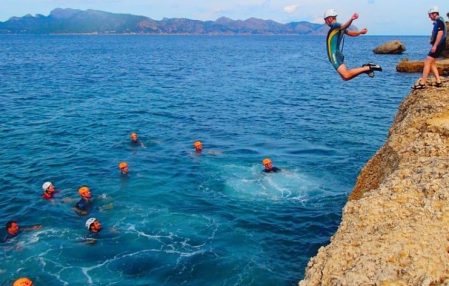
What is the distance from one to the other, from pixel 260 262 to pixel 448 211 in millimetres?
10022

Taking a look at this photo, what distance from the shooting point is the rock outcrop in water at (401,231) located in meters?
7.29

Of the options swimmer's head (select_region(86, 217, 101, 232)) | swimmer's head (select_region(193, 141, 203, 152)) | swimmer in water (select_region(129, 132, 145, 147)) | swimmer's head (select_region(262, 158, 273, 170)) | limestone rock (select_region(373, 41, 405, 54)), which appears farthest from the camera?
limestone rock (select_region(373, 41, 405, 54))

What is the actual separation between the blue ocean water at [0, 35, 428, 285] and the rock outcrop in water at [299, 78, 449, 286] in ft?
23.8

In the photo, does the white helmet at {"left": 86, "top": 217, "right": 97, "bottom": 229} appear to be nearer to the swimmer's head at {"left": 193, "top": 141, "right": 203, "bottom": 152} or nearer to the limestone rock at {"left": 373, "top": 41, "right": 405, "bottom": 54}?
the swimmer's head at {"left": 193, "top": 141, "right": 203, "bottom": 152}

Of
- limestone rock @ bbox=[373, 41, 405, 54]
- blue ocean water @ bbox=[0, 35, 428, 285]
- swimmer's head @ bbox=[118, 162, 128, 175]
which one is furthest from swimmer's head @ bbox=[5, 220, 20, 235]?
limestone rock @ bbox=[373, 41, 405, 54]

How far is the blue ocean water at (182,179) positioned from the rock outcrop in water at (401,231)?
23.8 ft

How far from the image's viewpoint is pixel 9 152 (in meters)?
31.9

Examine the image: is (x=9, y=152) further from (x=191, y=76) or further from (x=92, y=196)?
(x=191, y=76)

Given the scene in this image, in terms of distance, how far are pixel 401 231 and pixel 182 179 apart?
1938 centimetres

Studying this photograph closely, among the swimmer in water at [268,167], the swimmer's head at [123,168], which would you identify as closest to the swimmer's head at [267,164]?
the swimmer in water at [268,167]

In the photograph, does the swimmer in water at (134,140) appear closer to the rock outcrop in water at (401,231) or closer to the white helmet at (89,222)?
the white helmet at (89,222)

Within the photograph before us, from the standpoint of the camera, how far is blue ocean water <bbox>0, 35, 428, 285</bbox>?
1759cm

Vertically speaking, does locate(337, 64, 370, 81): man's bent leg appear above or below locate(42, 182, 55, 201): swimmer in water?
above

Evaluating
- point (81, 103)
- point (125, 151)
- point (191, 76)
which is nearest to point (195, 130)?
point (125, 151)
